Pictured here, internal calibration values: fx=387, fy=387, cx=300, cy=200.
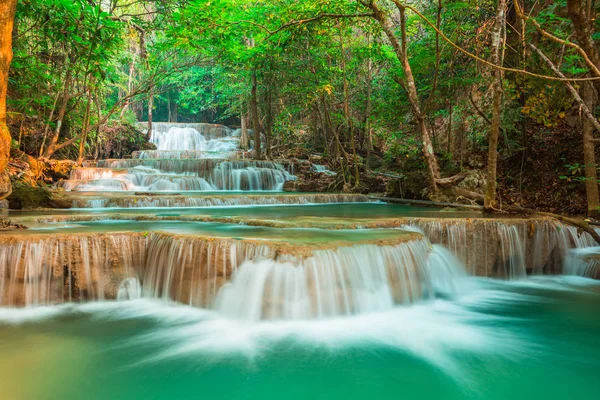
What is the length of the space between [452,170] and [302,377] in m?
9.59

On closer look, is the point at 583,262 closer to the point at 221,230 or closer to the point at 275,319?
the point at 275,319

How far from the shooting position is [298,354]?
3738 mm

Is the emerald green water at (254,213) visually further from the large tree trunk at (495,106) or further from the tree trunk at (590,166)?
the tree trunk at (590,166)

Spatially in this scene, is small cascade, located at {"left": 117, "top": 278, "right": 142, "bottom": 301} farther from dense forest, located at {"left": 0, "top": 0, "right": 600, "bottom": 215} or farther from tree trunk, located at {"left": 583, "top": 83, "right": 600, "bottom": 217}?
tree trunk, located at {"left": 583, "top": 83, "right": 600, "bottom": 217}

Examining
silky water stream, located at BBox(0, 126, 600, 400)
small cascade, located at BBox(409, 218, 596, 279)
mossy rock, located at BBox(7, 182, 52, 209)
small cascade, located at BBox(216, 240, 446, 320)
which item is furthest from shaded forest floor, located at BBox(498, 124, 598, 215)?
mossy rock, located at BBox(7, 182, 52, 209)

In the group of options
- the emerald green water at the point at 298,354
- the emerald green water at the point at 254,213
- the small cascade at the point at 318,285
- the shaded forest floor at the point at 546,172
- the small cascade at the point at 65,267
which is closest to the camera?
the emerald green water at the point at 298,354

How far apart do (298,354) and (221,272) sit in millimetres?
1411

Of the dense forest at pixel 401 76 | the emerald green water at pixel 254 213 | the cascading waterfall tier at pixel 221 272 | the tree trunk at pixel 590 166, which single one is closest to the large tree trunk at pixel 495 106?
the dense forest at pixel 401 76

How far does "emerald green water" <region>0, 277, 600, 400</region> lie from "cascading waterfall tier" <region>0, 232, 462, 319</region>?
7.3 inches

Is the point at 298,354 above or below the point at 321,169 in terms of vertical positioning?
below

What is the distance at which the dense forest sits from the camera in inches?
276

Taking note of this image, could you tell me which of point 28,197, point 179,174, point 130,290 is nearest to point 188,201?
point 28,197

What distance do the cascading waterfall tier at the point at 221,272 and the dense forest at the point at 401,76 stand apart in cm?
157

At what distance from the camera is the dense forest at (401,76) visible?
23.0ft
